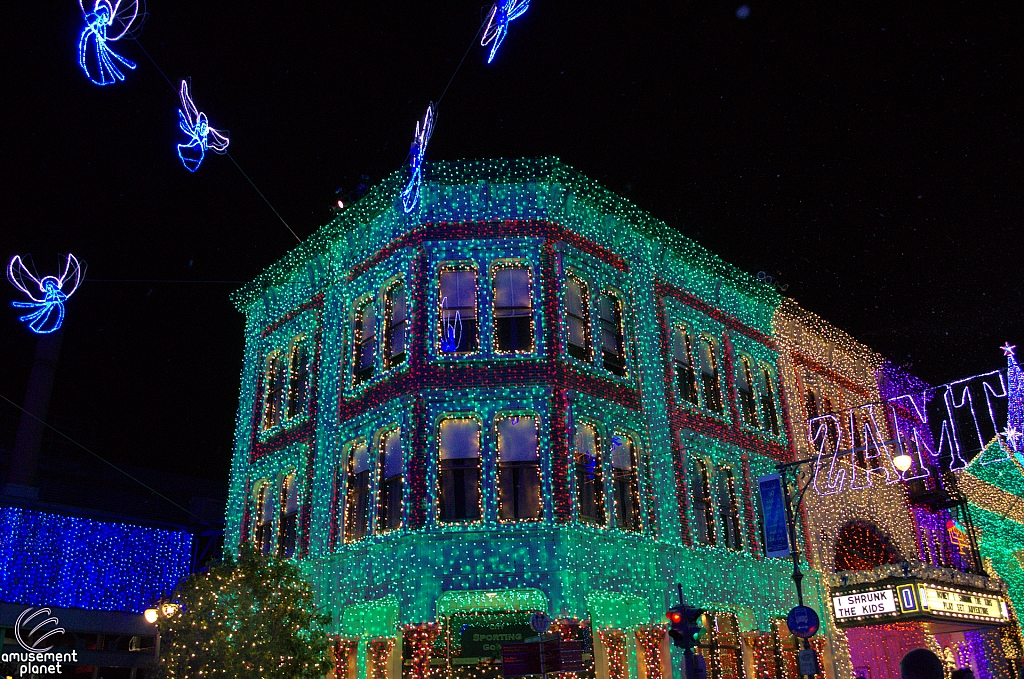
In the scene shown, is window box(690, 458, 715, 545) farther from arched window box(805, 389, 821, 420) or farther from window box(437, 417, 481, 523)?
arched window box(805, 389, 821, 420)

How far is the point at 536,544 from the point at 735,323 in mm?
11193

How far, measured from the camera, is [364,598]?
17.6 meters

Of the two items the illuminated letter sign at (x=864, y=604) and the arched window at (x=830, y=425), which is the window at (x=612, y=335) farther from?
the arched window at (x=830, y=425)

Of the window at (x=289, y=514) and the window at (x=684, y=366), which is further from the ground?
the window at (x=684, y=366)

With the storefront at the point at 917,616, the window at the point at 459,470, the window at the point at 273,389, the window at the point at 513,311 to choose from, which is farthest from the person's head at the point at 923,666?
the window at the point at 273,389

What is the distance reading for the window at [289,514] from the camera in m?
21.8

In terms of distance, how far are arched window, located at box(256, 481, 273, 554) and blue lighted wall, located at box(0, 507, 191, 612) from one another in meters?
8.26

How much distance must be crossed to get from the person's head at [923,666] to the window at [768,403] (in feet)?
62.5

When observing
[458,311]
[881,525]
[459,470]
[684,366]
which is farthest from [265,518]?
[881,525]

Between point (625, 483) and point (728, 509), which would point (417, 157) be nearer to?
point (625, 483)

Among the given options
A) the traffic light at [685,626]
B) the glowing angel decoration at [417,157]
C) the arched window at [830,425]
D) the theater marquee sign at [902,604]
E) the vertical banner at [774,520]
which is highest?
the glowing angel decoration at [417,157]

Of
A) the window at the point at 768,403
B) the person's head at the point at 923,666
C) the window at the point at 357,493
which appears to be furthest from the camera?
the window at the point at 768,403

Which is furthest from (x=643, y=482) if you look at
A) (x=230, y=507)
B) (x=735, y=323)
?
(x=230, y=507)

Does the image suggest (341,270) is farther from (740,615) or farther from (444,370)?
(740,615)
